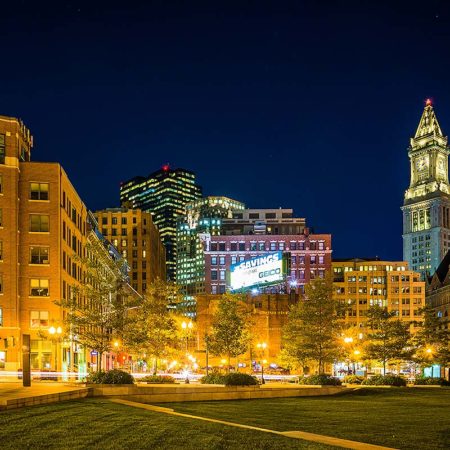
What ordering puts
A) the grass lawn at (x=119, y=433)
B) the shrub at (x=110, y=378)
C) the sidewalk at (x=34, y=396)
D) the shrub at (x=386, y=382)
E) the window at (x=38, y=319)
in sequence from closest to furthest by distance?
1. the grass lawn at (x=119, y=433)
2. the sidewalk at (x=34, y=396)
3. the shrub at (x=110, y=378)
4. the shrub at (x=386, y=382)
5. the window at (x=38, y=319)

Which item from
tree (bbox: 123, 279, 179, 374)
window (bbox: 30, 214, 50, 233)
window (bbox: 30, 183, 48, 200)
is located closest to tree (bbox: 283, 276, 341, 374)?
tree (bbox: 123, 279, 179, 374)

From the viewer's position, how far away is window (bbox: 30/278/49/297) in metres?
77.9

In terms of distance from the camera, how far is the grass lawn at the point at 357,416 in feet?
82.3

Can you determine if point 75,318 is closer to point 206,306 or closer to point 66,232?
point 66,232

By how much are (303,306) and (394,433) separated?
140 ft

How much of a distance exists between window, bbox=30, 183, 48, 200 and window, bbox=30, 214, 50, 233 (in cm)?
200

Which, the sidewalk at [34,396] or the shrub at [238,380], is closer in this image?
the sidewalk at [34,396]

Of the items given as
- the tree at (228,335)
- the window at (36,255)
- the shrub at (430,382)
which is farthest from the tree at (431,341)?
the window at (36,255)

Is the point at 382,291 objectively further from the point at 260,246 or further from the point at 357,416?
the point at 357,416

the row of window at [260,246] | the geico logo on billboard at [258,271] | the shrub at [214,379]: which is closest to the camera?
the shrub at [214,379]

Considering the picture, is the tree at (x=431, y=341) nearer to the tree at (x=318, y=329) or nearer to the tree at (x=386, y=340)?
the tree at (x=386, y=340)

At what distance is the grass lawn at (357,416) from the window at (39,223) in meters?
42.1

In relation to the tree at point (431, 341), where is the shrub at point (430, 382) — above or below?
below

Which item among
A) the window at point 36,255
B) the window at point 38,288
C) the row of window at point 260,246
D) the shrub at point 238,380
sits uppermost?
the row of window at point 260,246
